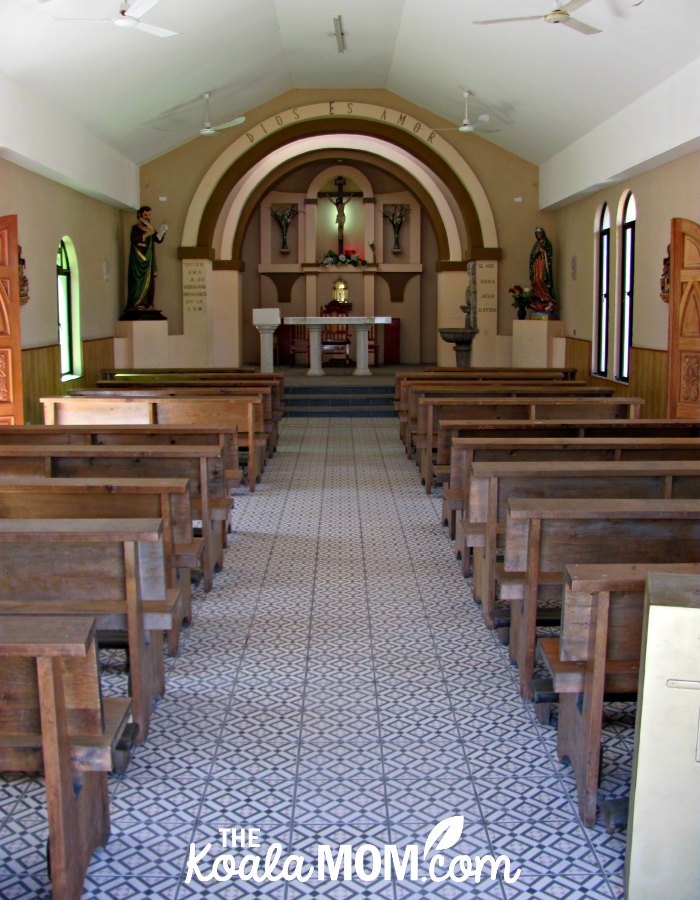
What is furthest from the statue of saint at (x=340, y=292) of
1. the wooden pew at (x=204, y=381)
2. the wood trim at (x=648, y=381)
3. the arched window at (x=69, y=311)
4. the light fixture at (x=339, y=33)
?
the wooden pew at (x=204, y=381)

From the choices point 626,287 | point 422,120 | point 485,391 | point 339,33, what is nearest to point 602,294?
point 626,287

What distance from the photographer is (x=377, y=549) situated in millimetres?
5992

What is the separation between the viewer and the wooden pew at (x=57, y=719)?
2158 mm

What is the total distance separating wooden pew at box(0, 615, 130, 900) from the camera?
2.16m

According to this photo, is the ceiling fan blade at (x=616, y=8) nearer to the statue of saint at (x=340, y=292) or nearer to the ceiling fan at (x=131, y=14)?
the ceiling fan at (x=131, y=14)

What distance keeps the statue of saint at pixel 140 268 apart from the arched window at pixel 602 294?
639cm

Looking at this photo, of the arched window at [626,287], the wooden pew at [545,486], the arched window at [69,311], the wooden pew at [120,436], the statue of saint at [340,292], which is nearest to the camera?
the wooden pew at [545,486]

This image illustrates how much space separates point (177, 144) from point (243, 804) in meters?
13.7

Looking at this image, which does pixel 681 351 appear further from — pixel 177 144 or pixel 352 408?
pixel 177 144

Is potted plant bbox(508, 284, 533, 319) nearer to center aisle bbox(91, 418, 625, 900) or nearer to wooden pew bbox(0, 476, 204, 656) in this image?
center aisle bbox(91, 418, 625, 900)

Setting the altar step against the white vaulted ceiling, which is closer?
the white vaulted ceiling

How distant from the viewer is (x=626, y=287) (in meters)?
12.0

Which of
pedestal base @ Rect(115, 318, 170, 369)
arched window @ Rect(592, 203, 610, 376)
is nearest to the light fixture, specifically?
arched window @ Rect(592, 203, 610, 376)

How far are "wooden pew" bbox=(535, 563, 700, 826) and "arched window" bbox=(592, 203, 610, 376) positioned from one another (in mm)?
10334
